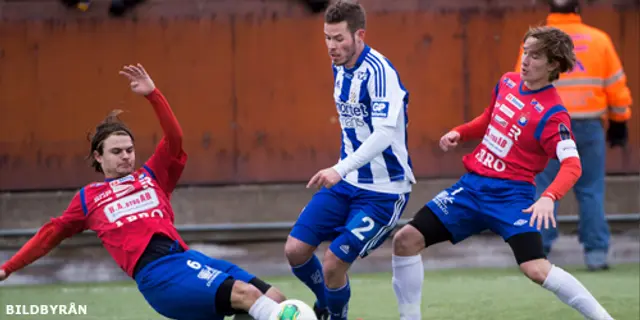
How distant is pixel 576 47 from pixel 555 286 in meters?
3.62

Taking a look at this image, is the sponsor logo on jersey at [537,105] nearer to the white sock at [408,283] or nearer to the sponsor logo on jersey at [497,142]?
the sponsor logo on jersey at [497,142]

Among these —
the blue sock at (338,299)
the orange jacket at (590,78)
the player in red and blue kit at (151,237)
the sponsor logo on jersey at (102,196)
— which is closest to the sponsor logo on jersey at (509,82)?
the blue sock at (338,299)

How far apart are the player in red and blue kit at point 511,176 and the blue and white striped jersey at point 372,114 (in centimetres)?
28

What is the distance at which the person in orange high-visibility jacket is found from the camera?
29.6ft

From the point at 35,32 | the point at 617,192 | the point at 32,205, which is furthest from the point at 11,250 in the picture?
the point at 617,192

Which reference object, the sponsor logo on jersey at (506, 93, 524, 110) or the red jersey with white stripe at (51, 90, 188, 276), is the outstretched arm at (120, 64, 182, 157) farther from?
the sponsor logo on jersey at (506, 93, 524, 110)

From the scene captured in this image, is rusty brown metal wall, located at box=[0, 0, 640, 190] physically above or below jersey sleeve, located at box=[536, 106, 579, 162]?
below

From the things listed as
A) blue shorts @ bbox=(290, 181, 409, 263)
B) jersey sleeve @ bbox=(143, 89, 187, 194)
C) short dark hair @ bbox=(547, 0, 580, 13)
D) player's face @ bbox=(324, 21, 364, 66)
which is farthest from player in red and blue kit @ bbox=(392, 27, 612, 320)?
short dark hair @ bbox=(547, 0, 580, 13)

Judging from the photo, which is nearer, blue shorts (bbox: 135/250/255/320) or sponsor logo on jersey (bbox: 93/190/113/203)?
blue shorts (bbox: 135/250/255/320)

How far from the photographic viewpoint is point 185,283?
555 cm

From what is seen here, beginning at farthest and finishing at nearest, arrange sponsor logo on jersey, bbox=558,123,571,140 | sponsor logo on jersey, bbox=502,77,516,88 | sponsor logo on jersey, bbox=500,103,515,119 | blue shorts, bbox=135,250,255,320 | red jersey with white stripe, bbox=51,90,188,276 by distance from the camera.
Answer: sponsor logo on jersey, bbox=502,77,516,88 < sponsor logo on jersey, bbox=500,103,515,119 < sponsor logo on jersey, bbox=558,123,571,140 < red jersey with white stripe, bbox=51,90,188,276 < blue shorts, bbox=135,250,255,320

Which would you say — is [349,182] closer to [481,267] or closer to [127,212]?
[127,212]

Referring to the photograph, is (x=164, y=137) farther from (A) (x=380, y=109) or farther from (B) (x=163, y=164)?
(A) (x=380, y=109)

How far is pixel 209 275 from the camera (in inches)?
219
